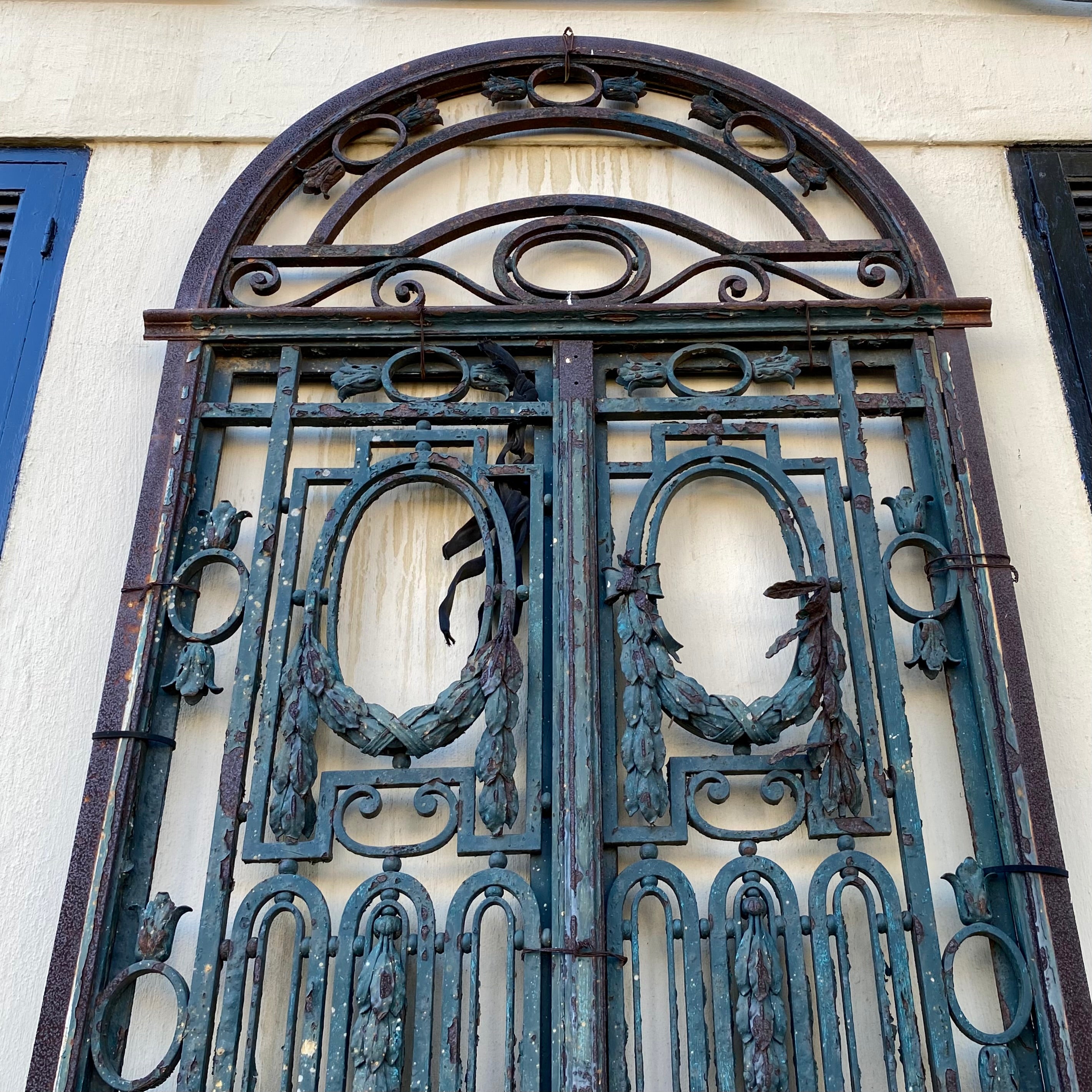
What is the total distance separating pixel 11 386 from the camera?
2.30m

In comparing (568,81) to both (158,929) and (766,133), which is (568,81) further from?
(158,929)

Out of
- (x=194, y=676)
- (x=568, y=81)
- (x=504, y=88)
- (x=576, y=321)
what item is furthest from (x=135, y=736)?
(x=568, y=81)

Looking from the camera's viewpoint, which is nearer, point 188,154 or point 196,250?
point 196,250

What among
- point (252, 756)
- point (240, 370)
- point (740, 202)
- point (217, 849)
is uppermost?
point (740, 202)

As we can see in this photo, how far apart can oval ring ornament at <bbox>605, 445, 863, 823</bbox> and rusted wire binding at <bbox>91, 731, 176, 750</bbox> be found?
31.0 inches

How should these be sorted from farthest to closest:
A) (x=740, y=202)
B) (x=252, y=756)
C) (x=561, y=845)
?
(x=740, y=202) → (x=252, y=756) → (x=561, y=845)

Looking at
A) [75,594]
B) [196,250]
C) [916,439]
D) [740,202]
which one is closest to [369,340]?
[196,250]

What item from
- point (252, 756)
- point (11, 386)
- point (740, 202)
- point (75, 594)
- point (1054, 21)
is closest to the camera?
point (252, 756)

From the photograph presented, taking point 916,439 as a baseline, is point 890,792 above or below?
below

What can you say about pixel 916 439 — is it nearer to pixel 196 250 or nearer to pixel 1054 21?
pixel 1054 21

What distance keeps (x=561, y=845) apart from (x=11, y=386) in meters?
1.48

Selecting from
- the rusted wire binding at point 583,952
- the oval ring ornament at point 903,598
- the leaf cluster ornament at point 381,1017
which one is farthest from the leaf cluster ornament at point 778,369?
the leaf cluster ornament at point 381,1017

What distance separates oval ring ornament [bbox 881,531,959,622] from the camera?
6.54ft

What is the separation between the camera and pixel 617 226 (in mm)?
2367
